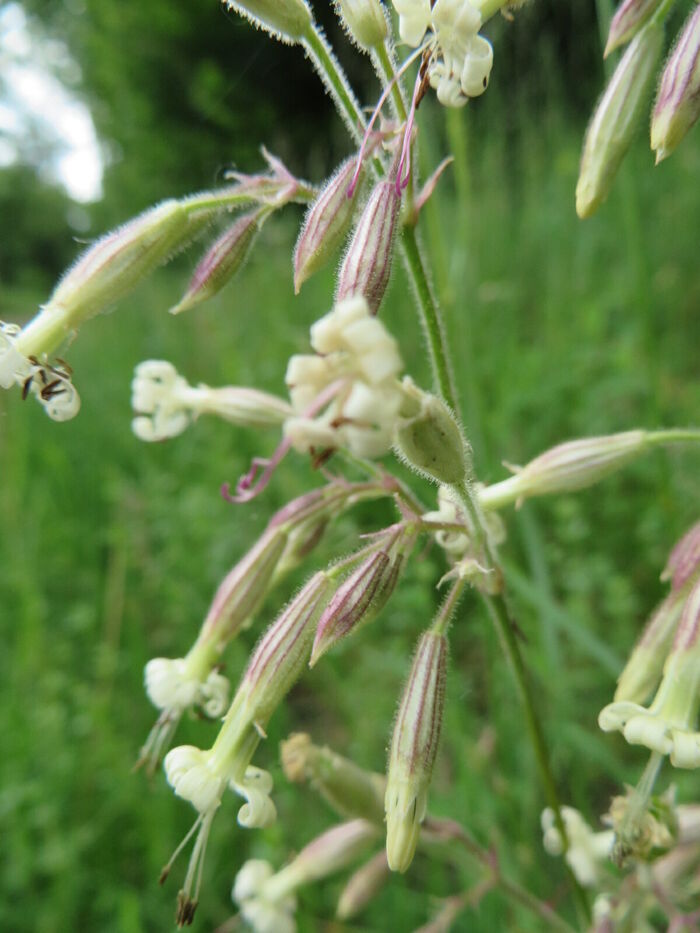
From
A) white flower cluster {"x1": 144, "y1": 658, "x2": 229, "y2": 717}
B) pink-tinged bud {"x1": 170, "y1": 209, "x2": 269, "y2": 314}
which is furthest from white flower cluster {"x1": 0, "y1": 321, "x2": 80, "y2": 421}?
white flower cluster {"x1": 144, "y1": 658, "x2": 229, "y2": 717}

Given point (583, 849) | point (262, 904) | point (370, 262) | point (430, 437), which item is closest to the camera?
point (430, 437)

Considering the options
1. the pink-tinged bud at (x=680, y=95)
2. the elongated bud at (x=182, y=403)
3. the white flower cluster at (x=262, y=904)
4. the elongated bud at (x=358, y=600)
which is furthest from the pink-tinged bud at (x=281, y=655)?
the pink-tinged bud at (x=680, y=95)

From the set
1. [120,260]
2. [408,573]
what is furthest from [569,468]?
[408,573]

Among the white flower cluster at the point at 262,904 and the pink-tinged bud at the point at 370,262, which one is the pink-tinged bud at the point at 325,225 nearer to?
the pink-tinged bud at the point at 370,262

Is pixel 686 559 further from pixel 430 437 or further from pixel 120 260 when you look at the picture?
pixel 120 260

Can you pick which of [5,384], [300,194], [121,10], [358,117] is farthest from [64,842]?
[121,10]

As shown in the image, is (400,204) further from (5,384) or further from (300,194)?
(5,384)
